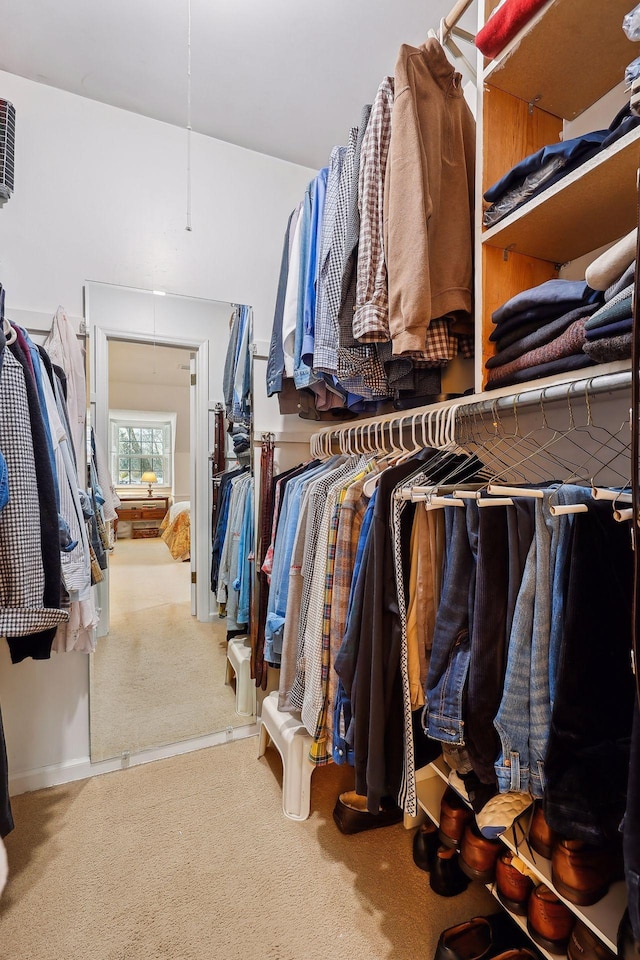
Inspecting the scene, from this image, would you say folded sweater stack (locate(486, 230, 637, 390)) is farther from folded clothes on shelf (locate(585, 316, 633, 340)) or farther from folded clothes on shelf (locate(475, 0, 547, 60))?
folded clothes on shelf (locate(475, 0, 547, 60))

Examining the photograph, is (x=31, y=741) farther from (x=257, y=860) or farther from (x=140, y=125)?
(x=140, y=125)

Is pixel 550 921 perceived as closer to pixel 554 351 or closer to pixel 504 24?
pixel 554 351

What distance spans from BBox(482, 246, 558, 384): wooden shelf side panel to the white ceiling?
0.97m

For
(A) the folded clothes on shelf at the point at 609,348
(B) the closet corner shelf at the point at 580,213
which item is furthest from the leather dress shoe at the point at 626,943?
(B) the closet corner shelf at the point at 580,213

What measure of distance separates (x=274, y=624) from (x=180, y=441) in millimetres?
931

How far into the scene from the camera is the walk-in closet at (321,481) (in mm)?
892

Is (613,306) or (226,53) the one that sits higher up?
(226,53)

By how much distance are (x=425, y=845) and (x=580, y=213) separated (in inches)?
Answer: 68.7

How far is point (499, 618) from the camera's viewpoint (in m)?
0.92

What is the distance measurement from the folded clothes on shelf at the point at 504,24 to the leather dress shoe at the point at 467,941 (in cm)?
210

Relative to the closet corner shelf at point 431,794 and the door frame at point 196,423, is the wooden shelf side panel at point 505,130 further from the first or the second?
the closet corner shelf at point 431,794

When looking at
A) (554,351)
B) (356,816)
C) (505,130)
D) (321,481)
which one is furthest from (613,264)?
(356,816)

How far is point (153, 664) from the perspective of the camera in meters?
2.04

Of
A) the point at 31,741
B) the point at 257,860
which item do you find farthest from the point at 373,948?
the point at 31,741
